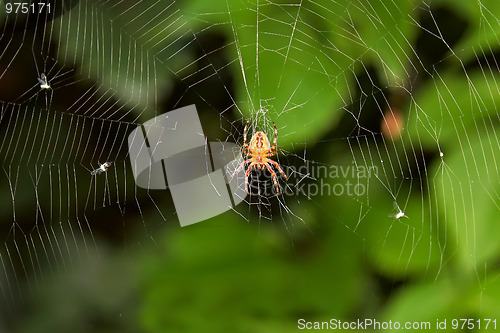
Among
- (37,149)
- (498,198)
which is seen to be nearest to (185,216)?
(37,149)

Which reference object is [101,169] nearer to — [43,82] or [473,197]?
[43,82]

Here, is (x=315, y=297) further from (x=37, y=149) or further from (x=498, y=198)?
(x=37, y=149)

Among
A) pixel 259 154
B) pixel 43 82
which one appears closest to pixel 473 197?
pixel 259 154

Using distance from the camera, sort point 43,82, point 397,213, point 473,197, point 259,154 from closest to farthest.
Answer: point 473,197, point 397,213, point 43,82, point 259,154

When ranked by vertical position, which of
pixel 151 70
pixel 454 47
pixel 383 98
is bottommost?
pixel 383 98

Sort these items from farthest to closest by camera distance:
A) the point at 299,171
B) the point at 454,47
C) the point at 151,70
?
1. the point at 299,171
2. the point at 151,70
3. the point at 454,47

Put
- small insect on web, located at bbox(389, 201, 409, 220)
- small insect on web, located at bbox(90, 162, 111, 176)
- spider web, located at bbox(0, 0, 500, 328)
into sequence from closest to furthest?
spider web, located at bbox(0, 0, 500, 328) → small insect on web, located at bbox(389, 201, 409, 220) → small insect on web, located at bbox(90, 162, 111, 176)

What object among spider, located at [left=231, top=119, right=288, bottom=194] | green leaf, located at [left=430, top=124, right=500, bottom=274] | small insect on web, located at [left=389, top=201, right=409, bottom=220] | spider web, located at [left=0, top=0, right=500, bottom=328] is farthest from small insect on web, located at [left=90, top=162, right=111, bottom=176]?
green leaf, located at [left=430, top=124, right=500, bottom=274]

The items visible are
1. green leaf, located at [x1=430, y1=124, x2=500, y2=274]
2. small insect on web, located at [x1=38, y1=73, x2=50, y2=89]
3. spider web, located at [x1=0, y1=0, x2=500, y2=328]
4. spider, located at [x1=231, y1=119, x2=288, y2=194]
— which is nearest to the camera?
green leaf, located at [x1=430, y1=124, x2=500, y2=274]

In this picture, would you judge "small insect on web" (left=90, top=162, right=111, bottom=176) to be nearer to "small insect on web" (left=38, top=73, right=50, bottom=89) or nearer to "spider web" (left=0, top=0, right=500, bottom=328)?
"spider web" (left=0, top=0, right=500, bottom=328)
